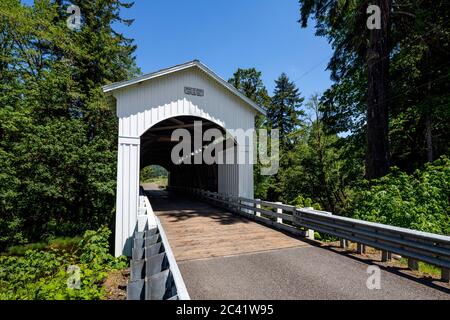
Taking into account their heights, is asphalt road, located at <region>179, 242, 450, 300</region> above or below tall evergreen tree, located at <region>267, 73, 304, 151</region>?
below

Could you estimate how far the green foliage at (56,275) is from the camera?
3676mm

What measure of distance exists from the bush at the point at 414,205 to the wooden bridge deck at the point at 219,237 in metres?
2.08

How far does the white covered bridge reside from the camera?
323 cm

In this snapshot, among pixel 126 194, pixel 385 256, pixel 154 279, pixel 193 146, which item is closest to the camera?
pixel 154 279

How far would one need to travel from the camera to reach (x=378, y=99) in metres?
8.87

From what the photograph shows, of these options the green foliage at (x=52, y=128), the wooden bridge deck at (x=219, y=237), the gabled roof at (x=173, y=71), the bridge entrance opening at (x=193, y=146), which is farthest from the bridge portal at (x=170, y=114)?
the green foliage at (x=52, y=128)

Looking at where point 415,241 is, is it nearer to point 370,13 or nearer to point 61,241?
point 370,13

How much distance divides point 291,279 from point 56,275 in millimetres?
5559

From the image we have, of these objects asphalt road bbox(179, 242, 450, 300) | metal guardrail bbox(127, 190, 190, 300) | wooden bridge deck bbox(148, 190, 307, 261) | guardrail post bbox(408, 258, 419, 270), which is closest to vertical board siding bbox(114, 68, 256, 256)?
wooden bridge deck bbox(148, 190, 307, 261)

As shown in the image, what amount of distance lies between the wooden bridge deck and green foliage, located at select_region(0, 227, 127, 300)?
1661 millimetres

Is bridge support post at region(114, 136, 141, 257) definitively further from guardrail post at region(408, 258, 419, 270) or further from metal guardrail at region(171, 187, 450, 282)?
guardrail post at region(408, 258, 419, 270)

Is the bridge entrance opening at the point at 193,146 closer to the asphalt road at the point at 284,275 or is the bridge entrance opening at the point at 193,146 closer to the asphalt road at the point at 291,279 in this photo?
the asphalt road at the point at 284,275

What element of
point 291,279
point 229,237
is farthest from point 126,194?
point 291,279

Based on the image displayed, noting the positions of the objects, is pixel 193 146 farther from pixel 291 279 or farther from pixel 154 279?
pixel 154 279
